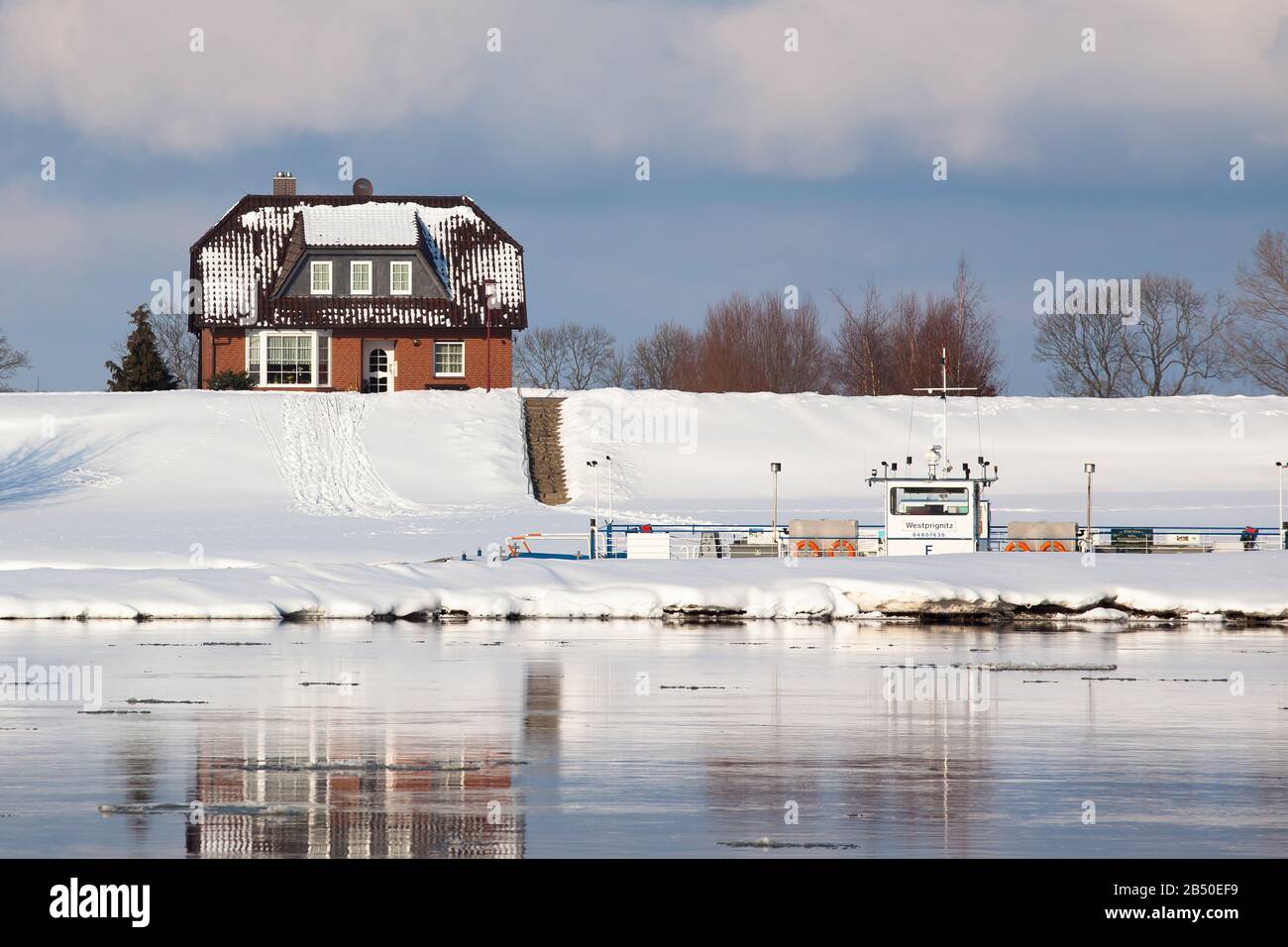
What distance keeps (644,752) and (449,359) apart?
6374 cm

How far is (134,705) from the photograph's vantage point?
675 inches

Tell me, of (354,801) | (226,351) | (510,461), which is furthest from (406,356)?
(354,801)

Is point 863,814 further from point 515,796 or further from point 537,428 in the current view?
point 537,428

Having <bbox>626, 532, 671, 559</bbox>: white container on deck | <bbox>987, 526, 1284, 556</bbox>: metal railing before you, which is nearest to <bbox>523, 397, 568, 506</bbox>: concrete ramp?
<bbox>626, 532, 671, 559</bbox>: white container on deck

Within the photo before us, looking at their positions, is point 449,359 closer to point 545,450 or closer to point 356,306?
point 356,306

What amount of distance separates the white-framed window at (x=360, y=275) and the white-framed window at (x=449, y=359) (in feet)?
13.4

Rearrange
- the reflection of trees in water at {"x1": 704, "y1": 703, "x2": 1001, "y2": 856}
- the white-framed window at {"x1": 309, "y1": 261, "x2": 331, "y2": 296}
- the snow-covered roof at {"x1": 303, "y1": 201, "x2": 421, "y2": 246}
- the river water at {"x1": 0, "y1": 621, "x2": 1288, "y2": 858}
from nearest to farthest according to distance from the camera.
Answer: the river water at {"x1": 0, "y1": 621, "x2": 1288, "y2": 858} < the reflection of trees in water at {"x1": 704, "y1": 703, "x2": 1001, "y2": 856} < the white-framed window at {"x1": 309, "y1": 261, "x2": 331, "y2": 296} < the snow-covered roof at {"x1": 303, "y1": 201, "x2": 421, "y2": 246}

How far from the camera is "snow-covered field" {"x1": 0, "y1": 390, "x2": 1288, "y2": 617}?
101 ft

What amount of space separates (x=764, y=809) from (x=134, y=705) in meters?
7.99

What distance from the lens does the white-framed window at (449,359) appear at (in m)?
76.8

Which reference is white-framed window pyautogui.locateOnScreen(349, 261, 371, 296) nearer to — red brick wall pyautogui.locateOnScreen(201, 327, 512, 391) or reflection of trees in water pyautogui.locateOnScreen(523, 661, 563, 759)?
red brick wall pyautogui.locateOnScreen(201, 327, 512, 391)

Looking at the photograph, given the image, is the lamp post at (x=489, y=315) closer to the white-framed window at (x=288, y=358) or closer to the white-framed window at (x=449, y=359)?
the white-framed window at (x=449, y=359)

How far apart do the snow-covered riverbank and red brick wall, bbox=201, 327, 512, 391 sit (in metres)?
44.1
